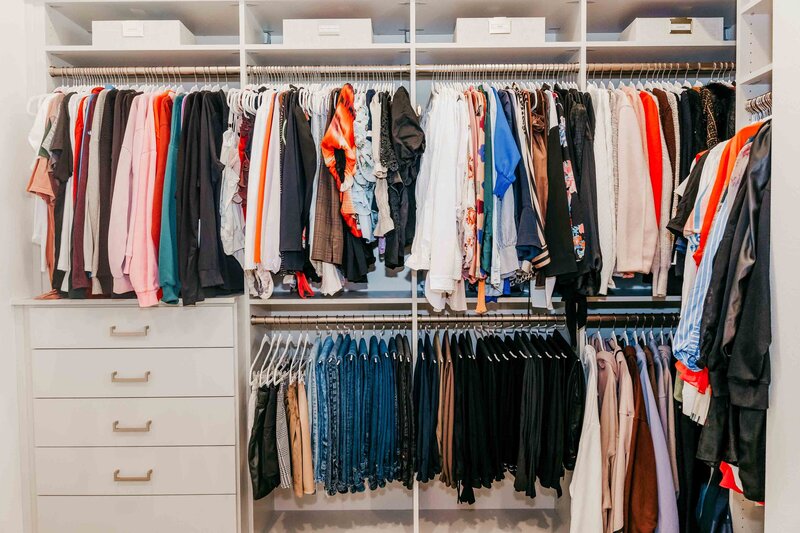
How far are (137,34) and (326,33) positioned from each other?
2.67 feet

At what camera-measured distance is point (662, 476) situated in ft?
6.36

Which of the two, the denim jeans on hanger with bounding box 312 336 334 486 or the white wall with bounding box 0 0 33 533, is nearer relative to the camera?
the white wall with bounding box 0 0 33 533

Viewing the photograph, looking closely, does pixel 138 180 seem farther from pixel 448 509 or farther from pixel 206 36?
pixel 448 509

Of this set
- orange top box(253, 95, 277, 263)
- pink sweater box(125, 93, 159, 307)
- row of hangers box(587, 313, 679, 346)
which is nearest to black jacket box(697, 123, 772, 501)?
row of hangers box(587, 313, 679, 346)

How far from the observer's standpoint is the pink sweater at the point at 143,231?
1906mm

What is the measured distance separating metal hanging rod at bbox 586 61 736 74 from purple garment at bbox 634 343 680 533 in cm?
135

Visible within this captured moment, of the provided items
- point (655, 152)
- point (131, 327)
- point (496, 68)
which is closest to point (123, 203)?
point (131, 327)

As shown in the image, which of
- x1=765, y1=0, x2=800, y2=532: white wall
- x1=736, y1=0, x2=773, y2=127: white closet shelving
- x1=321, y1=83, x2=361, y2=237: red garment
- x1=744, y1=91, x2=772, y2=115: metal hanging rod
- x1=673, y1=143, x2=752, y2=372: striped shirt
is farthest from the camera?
x1=321, y1=83, x2=361, y2=237: red garment

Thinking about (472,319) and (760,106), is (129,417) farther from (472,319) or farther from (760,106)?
(760,106)

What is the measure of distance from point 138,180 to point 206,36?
1.07 m

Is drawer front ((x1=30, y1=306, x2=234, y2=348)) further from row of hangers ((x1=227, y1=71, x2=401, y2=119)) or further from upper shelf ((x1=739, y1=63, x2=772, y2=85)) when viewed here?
upper shelf ((x1=739, y1=63, x2=772, y2=85))

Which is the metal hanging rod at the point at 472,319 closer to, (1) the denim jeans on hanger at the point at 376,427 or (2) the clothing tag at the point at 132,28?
(1) the denim jeans on hanger at the point at 376,427

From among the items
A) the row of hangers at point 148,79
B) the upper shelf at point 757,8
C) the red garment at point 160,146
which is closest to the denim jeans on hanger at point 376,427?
the red garment at point 160,146

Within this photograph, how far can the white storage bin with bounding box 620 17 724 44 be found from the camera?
6.98 ft
